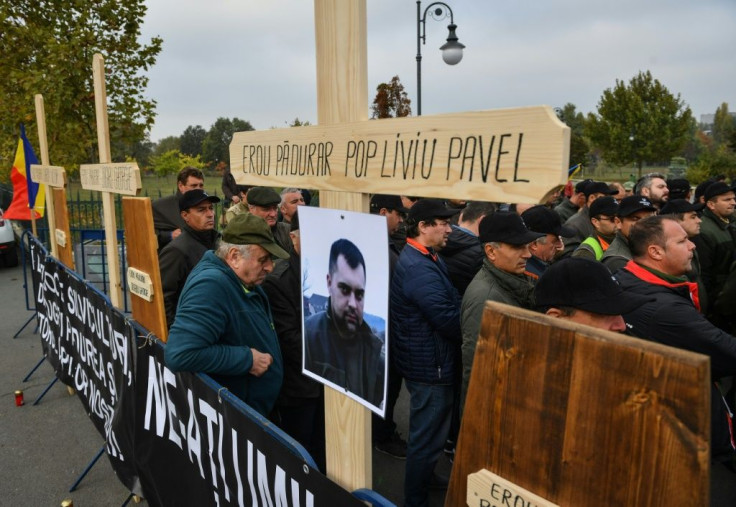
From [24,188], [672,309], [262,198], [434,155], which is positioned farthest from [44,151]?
[672,309]

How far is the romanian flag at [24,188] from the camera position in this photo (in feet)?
18.5

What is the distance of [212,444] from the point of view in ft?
7.11

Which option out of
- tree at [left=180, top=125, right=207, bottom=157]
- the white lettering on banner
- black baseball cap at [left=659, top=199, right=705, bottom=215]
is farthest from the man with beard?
tree at [left=180, top=125, right=207, bottom=157]

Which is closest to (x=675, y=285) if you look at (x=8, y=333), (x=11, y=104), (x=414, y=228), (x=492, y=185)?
(x=414, y=228)

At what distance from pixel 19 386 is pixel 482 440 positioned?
17.9 feet

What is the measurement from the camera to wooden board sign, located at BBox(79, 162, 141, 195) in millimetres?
2789

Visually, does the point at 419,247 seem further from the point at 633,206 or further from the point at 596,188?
the point at 596,188

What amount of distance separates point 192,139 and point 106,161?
68.0 metres

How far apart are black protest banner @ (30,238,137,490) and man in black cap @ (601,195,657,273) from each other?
3038 millimetres

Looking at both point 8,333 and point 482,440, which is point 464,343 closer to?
point 482,440

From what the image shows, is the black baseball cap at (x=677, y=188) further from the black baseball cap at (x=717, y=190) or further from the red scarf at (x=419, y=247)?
the red scarf at (x=419, y=247)

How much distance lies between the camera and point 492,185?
44.3 inches

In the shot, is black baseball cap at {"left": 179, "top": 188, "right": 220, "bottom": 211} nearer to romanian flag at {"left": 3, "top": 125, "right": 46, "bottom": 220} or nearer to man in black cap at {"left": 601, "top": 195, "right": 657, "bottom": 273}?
man in black cap at {"left": 601, "top": 195, "right": 657, "bottom": 273}

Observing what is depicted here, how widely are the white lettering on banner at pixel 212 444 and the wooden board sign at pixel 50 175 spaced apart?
2503mm
